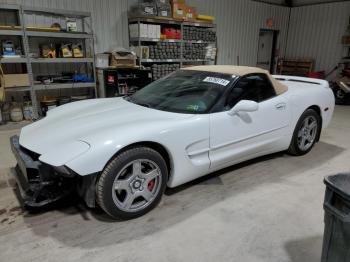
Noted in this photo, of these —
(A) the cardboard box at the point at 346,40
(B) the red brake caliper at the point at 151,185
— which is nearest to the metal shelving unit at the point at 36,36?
(B) the red brake caliper at the point at 151,185

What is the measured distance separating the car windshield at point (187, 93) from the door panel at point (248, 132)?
0.67ft

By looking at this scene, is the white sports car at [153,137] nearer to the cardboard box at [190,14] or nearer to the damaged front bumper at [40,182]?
the damaged front bumper at [40,182]

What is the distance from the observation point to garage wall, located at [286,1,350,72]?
930cm

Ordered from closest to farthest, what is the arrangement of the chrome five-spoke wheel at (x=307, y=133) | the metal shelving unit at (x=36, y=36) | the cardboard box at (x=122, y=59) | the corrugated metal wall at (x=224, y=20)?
the chrome five-spoke wheel at (x=307, y=133) → the metal shelving unit at (x=36, y=36) → the cardboard box at (x=122, y=59) → the corrugated metal wall at (x=224, y=20)

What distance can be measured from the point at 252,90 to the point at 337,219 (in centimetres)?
176

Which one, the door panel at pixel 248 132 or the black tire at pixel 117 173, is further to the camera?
the door panel at pixel 248 132

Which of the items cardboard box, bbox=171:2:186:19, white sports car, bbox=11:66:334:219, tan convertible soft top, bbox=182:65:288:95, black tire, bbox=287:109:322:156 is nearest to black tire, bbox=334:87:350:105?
cardboard box, bbox=171:2:186:19

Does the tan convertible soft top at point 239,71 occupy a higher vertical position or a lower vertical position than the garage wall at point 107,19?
lower

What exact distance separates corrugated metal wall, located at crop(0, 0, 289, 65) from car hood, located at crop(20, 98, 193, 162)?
12.8 ft

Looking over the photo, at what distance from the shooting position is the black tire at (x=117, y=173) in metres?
1.96

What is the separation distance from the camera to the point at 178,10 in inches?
261

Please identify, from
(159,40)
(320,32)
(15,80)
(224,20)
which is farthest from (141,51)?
(320,32)

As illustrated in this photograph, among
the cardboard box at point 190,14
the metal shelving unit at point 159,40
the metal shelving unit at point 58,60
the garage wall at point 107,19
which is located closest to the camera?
the metal shelving unit at point 58,60

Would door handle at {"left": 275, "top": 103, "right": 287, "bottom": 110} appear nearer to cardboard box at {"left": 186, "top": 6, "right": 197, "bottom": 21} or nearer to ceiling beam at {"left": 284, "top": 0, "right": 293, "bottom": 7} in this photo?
cardboard box at {"left": 186, "top": 6, "right": 197, "bottom": 21}
